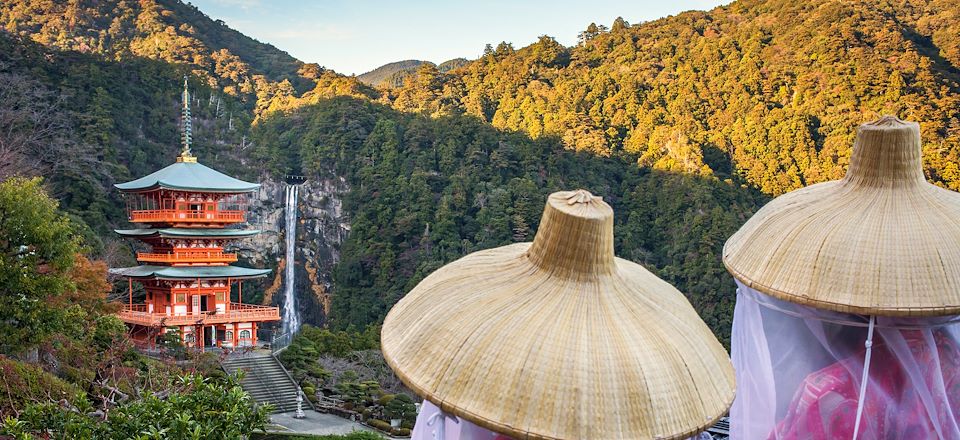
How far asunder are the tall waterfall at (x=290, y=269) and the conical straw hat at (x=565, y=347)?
1137 inches

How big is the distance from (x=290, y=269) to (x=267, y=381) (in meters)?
16.9

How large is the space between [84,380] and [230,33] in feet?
144

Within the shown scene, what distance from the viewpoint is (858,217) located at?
6.17 feet

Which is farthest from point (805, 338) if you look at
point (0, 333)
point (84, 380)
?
point (84, 380)

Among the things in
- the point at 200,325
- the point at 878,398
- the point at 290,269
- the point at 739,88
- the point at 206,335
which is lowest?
the point at 290,269

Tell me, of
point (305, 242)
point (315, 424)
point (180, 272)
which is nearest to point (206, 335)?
point (180, 272)

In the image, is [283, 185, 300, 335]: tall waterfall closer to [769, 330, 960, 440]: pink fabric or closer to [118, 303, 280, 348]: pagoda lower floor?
[118, 303, 280, 348]: pagoda lower floor

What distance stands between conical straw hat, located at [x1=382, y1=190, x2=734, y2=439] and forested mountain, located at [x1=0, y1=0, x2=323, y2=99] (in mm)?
37783

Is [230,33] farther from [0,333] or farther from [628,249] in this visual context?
[0,333]

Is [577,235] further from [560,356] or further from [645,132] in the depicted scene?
[645,132]

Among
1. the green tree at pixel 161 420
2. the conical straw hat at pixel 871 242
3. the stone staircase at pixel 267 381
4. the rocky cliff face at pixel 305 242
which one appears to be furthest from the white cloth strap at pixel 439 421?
the rocky cliff face at pixel 305 242

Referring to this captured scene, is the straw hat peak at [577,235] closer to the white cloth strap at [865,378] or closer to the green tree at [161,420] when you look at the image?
the white cloth strap at [865,378]

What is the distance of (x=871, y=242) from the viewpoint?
70.9 inches

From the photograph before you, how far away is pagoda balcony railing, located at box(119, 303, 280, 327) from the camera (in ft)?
49.8
